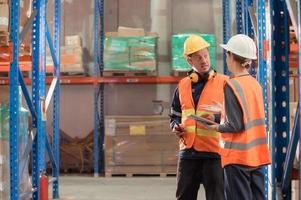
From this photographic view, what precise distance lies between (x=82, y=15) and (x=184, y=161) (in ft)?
26.9

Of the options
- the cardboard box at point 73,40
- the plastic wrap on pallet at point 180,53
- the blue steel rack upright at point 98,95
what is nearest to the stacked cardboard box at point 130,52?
the plastic wrap on pallet at point 180,53

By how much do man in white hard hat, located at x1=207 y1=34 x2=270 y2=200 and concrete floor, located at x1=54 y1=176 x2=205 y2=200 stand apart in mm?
3977

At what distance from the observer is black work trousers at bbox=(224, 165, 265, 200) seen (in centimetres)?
402

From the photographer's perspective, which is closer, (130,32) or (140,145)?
(140,145)

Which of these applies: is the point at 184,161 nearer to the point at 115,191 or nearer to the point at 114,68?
the point at 115,191

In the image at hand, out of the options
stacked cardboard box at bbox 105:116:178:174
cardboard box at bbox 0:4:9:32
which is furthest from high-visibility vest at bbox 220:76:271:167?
stacked cardboard box at bbox 105:116:178:174

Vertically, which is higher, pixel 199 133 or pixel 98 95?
pixel 98 95

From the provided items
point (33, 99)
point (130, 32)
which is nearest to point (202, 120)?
point (33, 99)

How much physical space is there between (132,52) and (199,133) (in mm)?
6291

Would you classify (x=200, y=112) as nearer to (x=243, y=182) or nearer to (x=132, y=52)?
(x=243, y=182)

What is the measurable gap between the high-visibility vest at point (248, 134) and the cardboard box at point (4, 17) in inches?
94.9

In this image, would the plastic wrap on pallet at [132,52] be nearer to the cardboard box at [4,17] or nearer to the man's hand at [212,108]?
the cardboard box at [4,17]

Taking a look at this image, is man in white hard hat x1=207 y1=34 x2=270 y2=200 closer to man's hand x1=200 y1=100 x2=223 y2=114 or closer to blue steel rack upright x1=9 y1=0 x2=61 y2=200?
man's hand x1=200 y1=100 x2=223 y2=114

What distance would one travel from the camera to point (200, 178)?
4.81m
